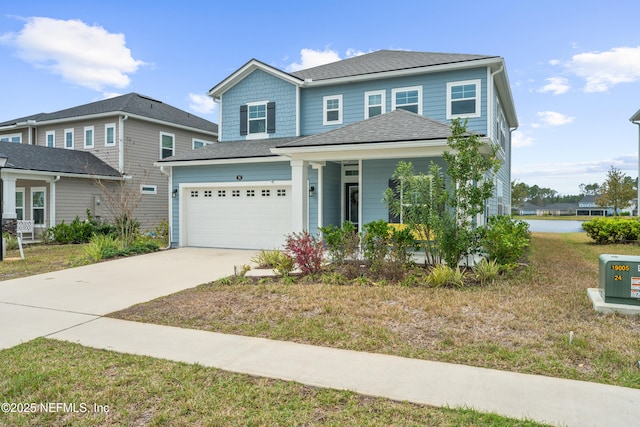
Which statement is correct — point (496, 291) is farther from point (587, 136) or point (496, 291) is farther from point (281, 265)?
point (587, 136)

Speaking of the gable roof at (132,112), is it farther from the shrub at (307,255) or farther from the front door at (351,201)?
the shrub at (307,255)

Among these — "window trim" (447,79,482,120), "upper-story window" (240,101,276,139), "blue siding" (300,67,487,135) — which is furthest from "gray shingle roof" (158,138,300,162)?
"window trim" (447,79,482,120)

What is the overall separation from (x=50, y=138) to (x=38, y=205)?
214 inches

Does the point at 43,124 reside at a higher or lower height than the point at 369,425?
higher

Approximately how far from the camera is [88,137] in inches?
827

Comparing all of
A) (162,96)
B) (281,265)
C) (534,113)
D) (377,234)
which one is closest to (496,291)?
(377,234)

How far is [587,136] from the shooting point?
73.9ft

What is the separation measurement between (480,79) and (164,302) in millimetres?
11191

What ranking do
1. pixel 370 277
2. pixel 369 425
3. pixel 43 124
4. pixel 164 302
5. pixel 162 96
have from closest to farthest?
pixel 369 425, pixel 164 302, pixel 370 277, pixel 43 124, pixel 162 96

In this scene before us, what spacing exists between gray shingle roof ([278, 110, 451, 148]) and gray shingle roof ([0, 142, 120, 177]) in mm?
12043

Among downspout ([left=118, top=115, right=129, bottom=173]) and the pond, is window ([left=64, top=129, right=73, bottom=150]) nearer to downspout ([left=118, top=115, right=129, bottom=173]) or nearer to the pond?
downspout ([left=118, top=115, right=129, bottom=173])

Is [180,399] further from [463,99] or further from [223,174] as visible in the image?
[463,99]

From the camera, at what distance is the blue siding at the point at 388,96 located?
1266 cm

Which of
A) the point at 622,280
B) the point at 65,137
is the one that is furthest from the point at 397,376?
the point at 65,137
